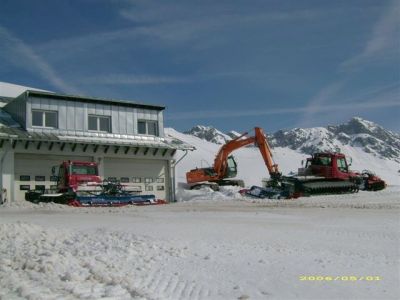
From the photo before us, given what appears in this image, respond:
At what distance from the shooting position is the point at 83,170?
75.1ft

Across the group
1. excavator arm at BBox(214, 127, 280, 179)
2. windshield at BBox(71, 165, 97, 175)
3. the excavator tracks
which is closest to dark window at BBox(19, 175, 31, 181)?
windshield at BBox(71, 165, 97, 175)

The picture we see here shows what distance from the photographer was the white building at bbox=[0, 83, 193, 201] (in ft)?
75.2

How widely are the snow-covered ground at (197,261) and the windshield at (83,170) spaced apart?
37.5ft

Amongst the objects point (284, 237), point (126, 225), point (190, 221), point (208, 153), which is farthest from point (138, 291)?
point (208, 153)

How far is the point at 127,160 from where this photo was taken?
26594 millimetres

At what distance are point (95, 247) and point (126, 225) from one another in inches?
111

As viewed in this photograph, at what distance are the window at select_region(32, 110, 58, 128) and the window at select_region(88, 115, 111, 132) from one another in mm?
1882

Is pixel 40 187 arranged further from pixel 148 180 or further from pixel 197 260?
pixel 197 260

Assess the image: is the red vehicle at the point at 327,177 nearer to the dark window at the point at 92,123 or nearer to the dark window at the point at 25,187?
the dark window at the point at 92,123

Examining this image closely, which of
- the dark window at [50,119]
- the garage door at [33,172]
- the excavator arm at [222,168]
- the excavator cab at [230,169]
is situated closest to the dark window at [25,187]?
Result: the garage door at [33,172]

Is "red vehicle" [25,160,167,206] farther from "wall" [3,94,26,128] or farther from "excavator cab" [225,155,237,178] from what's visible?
"excavator cab" [225,155,237,178]

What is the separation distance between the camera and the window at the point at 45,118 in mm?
24672

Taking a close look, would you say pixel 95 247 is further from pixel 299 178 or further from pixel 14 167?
pixel 299 178

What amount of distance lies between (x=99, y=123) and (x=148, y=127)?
3.02m
